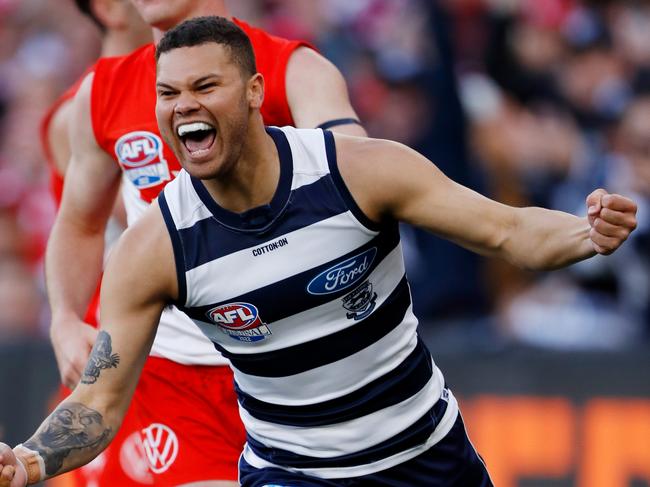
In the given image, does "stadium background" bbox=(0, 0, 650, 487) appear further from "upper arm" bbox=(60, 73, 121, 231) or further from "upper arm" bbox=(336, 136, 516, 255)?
"upper arm" bbox=(336, 136, 516, 255)

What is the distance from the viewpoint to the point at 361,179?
4.24m

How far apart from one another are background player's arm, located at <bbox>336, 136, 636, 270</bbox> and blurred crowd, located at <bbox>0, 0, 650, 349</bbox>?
3.94 meters

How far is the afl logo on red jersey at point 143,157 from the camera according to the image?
5.17m

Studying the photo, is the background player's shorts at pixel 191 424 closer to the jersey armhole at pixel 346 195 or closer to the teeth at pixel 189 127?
the jersey armhole at pixel 346 195

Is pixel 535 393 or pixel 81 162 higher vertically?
pixel 81 162

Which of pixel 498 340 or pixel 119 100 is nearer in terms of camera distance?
pixel 119 100

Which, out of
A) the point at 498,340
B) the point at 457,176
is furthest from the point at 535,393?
the point at 457,176

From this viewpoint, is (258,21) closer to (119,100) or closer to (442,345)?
(442,345)

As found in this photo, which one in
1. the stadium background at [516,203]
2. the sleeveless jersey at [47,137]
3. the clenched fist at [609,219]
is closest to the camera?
the clenched fist at [609,219]

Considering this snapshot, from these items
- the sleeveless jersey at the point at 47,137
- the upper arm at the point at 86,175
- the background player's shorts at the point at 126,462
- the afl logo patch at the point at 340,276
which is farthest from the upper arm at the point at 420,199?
the sleeveless jersey at the point at 47,137

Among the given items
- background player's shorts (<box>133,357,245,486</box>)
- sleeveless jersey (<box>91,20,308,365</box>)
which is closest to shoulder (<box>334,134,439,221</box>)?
sleeveless jersey (<box>91,20,308,365</box>)

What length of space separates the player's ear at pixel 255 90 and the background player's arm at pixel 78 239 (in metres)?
1.18

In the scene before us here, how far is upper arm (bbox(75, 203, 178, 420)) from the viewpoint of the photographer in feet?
14.1

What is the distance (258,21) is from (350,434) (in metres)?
8.12
